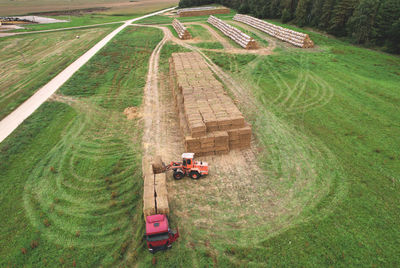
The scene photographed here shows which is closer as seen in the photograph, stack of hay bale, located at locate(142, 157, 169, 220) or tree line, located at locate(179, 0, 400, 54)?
stack of hay bale, located at locate(142, 157, 169, 220)

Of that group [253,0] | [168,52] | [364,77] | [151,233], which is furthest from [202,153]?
[253,0]

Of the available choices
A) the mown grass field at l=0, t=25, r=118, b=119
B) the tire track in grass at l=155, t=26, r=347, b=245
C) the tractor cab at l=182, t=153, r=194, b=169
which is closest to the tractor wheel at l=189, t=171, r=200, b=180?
the tractor cab at l=182, t=153, r=194, b=169

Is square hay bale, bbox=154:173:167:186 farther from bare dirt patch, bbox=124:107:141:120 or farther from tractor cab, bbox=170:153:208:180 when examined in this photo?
bare dirt patch, bbox=124:107:141:120

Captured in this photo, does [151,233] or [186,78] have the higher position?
[186,78]

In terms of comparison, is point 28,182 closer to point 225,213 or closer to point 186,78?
point 225,213

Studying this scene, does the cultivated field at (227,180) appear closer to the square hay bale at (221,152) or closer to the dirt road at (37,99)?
the square hay bale at (221,152)

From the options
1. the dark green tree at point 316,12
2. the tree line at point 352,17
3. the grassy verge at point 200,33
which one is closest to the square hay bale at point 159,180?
the grassy verge at point 200,33
